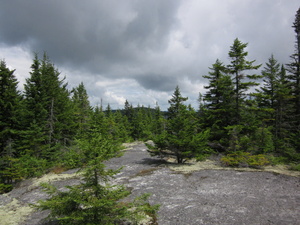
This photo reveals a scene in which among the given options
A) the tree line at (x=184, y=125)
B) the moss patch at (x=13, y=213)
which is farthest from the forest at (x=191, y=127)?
the moss patch at (x=13, y=213)

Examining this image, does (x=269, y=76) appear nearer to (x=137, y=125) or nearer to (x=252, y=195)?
(x=252, y=195)

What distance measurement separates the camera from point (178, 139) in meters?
13.9

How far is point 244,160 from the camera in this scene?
42.9 feet

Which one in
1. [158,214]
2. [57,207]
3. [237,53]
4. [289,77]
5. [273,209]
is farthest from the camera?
[289,77]

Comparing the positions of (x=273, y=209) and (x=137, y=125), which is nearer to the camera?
(x=273, y=209)

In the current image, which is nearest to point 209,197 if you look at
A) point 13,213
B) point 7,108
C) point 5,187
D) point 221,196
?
point 221,196

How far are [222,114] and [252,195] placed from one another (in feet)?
41.0

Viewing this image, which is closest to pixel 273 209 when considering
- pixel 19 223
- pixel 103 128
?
pixel 19 223

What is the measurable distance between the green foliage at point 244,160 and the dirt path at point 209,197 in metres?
1.39

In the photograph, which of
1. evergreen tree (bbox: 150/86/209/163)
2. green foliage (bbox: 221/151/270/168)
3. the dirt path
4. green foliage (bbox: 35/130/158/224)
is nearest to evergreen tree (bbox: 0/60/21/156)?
the dirt path

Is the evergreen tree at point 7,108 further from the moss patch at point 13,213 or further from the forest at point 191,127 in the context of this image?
the moss patch at point 13,213

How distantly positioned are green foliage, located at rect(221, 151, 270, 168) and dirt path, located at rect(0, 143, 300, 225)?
1.39 meters

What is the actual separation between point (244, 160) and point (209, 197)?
6856 millimetres

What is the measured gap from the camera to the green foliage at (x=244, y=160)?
12.4 m
